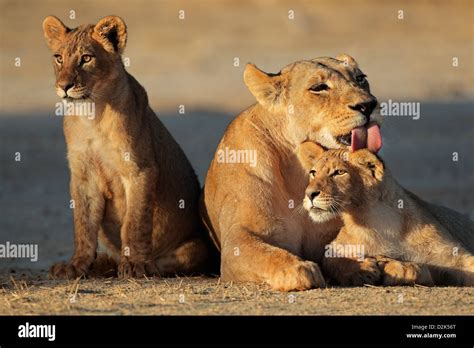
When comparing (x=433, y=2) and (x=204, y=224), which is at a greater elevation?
(x=433, y=2)

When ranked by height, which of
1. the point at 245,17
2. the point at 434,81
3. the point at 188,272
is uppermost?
the point at 245,17

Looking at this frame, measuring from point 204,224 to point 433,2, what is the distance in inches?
729

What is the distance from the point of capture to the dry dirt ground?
727 centimetres

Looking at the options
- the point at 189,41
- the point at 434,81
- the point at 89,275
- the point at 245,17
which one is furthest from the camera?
the point at 245,17

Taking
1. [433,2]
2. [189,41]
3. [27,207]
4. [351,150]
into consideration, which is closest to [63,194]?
[27,207]

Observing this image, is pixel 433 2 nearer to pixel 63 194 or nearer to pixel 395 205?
pixel 63 194

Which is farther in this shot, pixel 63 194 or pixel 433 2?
pixel 433 2

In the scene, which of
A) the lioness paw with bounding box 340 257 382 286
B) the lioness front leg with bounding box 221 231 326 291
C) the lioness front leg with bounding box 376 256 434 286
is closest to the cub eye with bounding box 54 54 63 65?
the lioness front leg with bounding box 221 231 326 291

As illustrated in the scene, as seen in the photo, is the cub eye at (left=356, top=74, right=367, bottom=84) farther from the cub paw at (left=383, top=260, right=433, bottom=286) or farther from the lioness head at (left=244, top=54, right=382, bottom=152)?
the cub paw at (left=383, top=260, right=433, bottom=286)

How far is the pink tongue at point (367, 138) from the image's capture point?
27.2 ft

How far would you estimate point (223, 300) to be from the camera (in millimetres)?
7633

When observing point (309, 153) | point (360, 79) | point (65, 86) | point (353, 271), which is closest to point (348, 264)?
point (353, 271)

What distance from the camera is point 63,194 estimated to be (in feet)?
56.2

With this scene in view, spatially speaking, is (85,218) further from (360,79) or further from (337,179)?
(360,79)
